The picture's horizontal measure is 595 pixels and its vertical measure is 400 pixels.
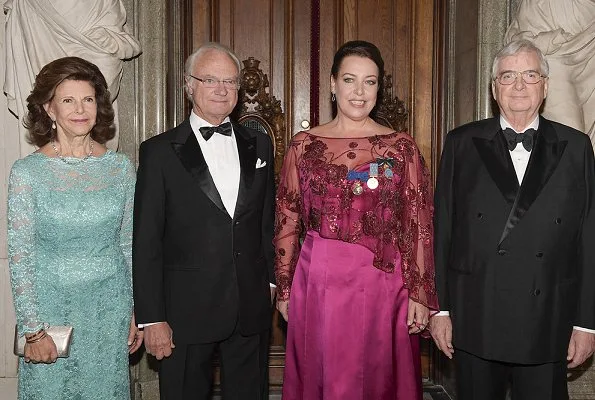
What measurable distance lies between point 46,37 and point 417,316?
2482 mm

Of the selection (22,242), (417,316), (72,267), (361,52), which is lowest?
(417,316)

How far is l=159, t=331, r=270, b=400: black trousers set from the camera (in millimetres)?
3023

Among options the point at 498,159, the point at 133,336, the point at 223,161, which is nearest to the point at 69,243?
the point at 133,336

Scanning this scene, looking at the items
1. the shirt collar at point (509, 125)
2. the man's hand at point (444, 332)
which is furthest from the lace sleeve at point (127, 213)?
the shirt collar at point (509, 125)

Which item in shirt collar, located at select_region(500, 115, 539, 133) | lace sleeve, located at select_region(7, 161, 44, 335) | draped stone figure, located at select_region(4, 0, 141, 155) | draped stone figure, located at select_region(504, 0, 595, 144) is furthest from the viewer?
draped stone figure, located at select_region(504, 0, 595, 144)

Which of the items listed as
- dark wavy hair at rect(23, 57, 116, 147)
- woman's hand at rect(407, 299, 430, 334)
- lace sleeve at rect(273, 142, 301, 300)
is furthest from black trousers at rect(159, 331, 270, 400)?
dark wavy hair at rect(23, 57, 116, 147)

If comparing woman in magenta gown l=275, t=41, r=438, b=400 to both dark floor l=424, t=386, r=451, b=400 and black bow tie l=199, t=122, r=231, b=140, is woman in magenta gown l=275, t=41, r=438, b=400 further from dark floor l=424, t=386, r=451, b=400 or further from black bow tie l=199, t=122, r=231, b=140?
dark floor l=424, t=386, r=451, b=400

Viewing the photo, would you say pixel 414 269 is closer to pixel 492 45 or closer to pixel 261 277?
pixel 261 277

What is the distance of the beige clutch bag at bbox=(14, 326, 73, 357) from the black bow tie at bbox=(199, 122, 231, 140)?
994 millimetres

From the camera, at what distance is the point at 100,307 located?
9.33 feet

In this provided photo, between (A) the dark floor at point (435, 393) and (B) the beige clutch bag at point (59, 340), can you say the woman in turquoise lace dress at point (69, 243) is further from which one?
(A) the dark floor at point (435, 393)

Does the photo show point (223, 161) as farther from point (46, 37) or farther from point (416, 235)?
point (46, 37)

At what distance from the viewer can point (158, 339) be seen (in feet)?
9.66

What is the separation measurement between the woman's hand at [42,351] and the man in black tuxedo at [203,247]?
38 centimetres
